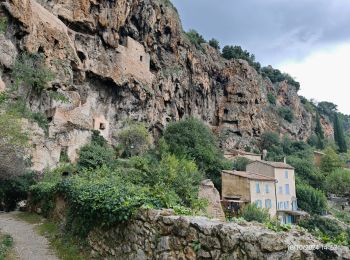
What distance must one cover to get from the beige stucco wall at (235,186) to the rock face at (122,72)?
13044mm

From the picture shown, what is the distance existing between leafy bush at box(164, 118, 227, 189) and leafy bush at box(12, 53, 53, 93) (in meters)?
15.9

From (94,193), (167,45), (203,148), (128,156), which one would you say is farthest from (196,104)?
(94,193)

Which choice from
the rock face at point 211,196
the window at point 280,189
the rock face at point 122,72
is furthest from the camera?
the window at point 280,189

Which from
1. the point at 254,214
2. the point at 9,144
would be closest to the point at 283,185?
the point at 254,214

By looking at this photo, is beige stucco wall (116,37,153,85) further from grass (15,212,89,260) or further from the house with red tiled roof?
grass (15,212,89,260)

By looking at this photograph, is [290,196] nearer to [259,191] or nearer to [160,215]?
[259,191]

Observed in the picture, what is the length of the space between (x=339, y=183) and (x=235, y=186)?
880 inches

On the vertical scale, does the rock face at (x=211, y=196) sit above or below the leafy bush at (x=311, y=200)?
above

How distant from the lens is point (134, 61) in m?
37.2

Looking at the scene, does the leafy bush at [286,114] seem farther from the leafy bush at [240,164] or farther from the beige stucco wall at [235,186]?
the beige stucco wall at [235,186]

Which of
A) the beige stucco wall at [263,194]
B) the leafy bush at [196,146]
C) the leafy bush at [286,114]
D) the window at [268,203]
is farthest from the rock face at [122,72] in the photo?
the window at [268,203]

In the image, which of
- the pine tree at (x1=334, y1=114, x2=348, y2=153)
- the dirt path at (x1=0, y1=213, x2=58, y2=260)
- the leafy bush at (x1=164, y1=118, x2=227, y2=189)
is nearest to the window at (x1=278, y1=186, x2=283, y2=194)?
the leafy bush at (x1=164, y1=118, x2=227, y2=189)

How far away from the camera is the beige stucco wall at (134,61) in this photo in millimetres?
35469

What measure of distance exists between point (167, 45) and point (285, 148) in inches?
1289
